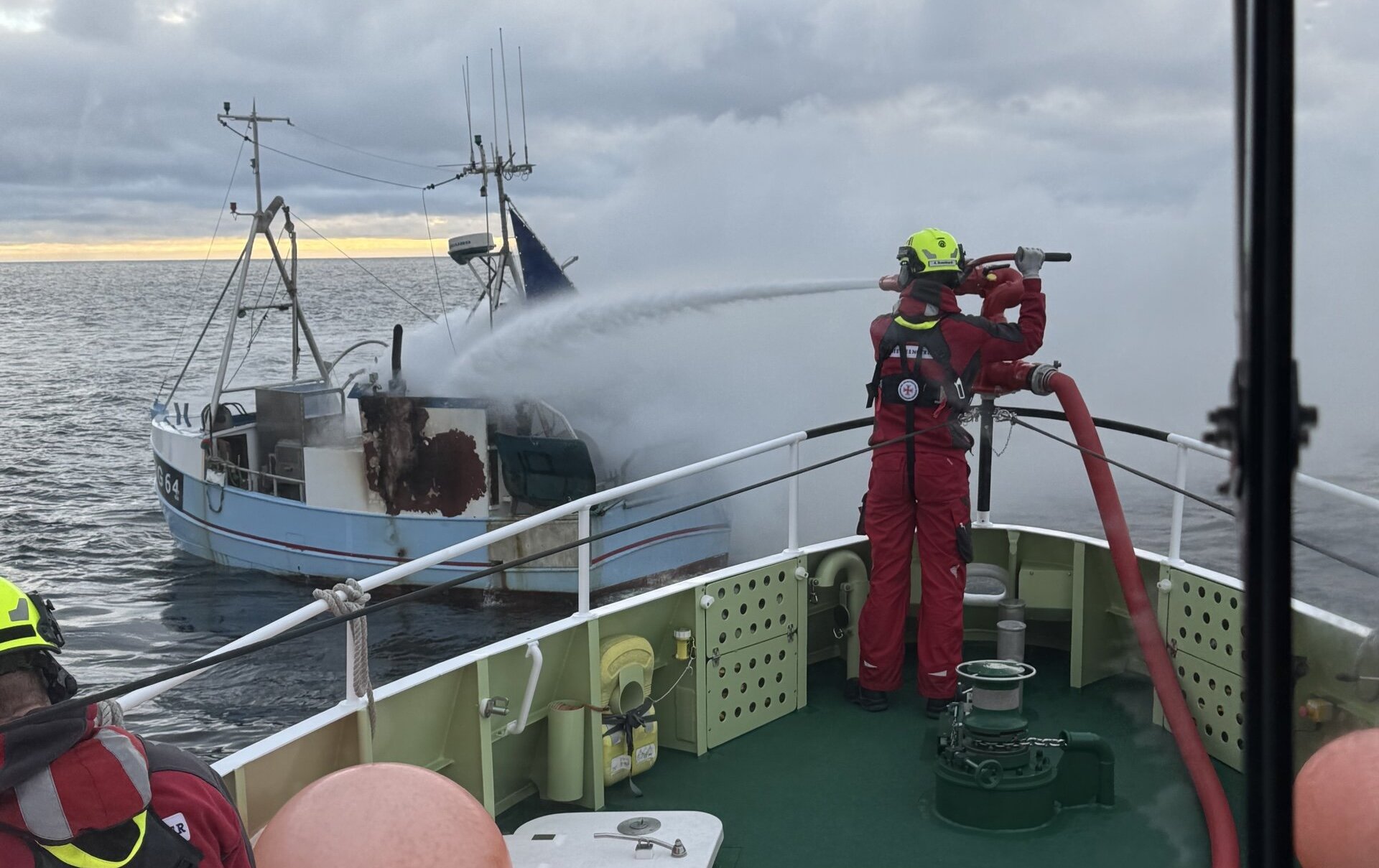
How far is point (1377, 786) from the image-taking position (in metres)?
1.63

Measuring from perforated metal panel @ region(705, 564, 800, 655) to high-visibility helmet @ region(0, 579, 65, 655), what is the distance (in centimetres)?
299

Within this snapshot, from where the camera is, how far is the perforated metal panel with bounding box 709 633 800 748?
4.66 m

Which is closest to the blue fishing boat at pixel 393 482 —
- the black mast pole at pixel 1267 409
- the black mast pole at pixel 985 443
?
the black mast pole at pixel 985 443

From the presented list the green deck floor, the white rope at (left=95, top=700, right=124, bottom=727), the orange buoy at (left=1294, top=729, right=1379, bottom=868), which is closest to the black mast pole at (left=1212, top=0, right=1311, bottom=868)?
the orange buoy at (left=1294, top=729, right=1379, bottom=868)

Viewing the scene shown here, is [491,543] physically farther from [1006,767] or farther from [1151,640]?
[1151,640]

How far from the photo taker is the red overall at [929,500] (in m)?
4.64

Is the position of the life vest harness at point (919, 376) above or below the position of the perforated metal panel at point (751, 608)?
above

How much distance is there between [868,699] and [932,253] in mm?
1850

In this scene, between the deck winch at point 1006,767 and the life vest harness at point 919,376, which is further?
the life vest harness at point 919,376

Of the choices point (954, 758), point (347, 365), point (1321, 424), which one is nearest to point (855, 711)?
point (954, 758)

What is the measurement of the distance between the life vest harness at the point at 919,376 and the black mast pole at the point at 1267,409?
3742mm

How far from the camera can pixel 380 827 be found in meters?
2.60

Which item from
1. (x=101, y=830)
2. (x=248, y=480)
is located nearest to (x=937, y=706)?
(x=101, y=830)

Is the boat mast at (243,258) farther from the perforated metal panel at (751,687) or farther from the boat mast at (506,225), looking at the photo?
the perforated metal panel at (751,687)
